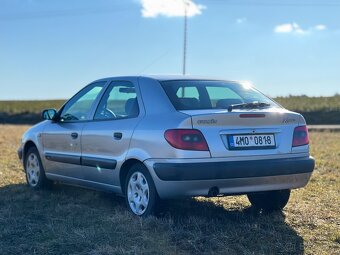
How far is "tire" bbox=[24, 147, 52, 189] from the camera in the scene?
7.78 metres

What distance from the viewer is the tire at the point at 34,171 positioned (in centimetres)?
Answer: 778

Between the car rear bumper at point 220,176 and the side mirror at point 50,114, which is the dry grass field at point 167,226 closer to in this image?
the car rear bumper at point 220,176

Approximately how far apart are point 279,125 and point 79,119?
251cm

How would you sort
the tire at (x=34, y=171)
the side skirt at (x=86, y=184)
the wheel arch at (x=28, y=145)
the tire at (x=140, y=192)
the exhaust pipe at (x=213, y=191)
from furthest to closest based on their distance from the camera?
the wheel arch at (x=28, y=145), the tire at (x=34, y=171), the side skirt at (x=86, y=184), the tire at (x=140, y=192), the exhaust pipe at (x=213, y=191)

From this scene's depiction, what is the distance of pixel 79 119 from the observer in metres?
6.96

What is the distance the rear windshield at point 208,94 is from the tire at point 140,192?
75cm

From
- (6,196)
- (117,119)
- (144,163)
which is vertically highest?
(117,119)

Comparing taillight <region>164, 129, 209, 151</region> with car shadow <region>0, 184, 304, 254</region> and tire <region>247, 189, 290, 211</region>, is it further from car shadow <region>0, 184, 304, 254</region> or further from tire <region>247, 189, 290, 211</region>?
tire <region>247, 189, 290, 211</region>

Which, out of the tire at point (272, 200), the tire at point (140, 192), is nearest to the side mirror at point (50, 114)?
the tire at point (140, 192)

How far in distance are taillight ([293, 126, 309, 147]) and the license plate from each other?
274 millimetres

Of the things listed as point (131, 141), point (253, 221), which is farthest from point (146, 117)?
point (253, 221)

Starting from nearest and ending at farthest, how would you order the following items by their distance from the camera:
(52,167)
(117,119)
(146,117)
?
(146,117)
(117,119)
(52,167)

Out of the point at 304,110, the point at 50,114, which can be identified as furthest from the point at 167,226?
the point at 304,110

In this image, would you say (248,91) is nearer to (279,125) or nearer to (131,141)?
(279,125)
